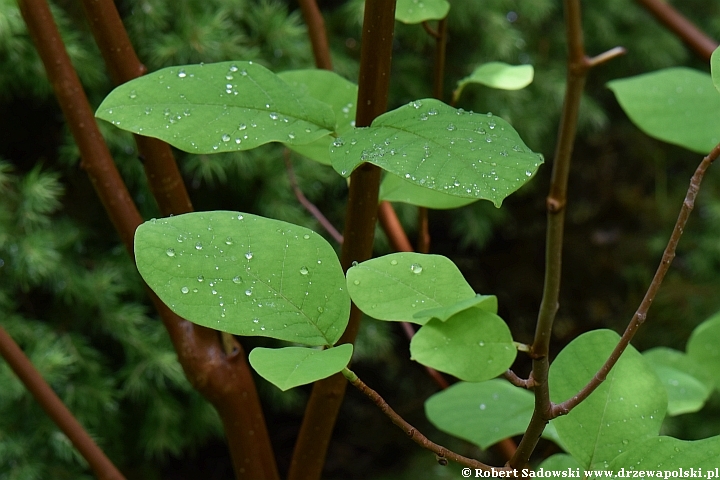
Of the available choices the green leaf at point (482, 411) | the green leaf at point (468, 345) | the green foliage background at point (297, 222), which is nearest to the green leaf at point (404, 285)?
the green leaf at point (468, 345)

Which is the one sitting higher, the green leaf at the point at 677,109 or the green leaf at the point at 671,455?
the green leaf at the point at 677,109

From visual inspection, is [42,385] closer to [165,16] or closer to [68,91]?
[68,91]

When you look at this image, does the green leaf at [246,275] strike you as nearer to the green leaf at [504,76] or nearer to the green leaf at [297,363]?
the green leaf at [297,363]

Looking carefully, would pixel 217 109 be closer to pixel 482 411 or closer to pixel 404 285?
pixel 404 285

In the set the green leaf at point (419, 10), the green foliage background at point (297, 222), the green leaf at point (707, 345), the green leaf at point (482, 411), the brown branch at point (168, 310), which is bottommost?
the green foliage background at point (297, 222)

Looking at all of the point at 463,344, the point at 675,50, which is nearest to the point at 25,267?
the point at 463,344

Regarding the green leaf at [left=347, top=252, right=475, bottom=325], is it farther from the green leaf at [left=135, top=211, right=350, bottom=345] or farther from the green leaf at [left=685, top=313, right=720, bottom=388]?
the green leaf at [left=685, top=313, right=720, bottom=388]
